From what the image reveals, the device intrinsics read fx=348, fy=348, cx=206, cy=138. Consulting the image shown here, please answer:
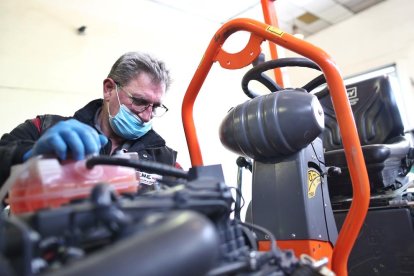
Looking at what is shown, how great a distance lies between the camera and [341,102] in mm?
774

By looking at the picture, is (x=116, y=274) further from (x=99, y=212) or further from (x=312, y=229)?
(x=312, y=229)

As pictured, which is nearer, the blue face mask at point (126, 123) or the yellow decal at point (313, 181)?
the yellow decal at point (313, 181)

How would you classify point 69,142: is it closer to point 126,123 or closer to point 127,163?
point 127,163

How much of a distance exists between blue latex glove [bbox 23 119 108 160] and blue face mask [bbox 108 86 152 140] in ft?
2.73

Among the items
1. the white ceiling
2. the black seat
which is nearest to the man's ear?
the black seat

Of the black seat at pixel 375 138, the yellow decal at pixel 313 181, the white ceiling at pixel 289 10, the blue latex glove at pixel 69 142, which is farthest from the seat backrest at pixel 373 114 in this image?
the white ceiling at pixel 289 10

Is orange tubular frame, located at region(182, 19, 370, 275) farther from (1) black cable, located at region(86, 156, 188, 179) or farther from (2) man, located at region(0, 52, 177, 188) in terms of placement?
(2) man, located at region(0, 52, 177, 188)

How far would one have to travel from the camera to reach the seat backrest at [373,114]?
5.80 feet

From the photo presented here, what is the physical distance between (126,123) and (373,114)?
4.13ft

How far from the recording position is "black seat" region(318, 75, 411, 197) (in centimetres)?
139

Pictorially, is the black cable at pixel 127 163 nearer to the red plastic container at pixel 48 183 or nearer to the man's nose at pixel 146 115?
the red plastic container at pixel 48 183

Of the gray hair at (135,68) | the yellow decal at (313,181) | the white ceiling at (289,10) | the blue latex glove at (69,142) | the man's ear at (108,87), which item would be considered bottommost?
the yellow decal at (313,181)

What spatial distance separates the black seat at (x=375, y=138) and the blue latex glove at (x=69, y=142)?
107 centimetres

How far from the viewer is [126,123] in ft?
4.83
